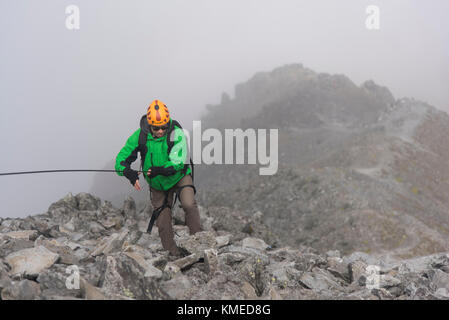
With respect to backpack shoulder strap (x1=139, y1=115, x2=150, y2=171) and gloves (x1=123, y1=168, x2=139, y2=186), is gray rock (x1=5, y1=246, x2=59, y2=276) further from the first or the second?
backpack shoulder strap (x1=139, y1=115, x2=150, y2=171)

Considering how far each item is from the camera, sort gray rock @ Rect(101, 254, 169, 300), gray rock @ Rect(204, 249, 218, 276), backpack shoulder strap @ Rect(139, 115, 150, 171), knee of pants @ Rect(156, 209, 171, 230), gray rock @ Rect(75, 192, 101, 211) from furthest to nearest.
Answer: gray rock @ Rect(75, 192, 101, 211)
knee of pants @ Rect(156, 209, 171, 230)
backpack shoulder strap @ Rect(139, 115, 150, 171)
gray rock @ Rect(204, 249, 218, 276)
gray rock @ Rect(101, 254, 169, 300)

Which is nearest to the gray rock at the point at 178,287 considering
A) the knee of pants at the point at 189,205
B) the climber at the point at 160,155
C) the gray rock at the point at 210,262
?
the gray rock at the point at 210,262

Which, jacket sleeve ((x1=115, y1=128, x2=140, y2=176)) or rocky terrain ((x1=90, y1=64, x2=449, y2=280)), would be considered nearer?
jacket sleeve ((x1=115, y1=128, x2=140, y2=176))

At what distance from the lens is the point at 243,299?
21.2 ft

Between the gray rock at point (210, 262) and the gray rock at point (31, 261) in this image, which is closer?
the gray rock at point (31, 261)

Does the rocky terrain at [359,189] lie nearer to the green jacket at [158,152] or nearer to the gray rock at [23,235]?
the green jacket at [158,152]

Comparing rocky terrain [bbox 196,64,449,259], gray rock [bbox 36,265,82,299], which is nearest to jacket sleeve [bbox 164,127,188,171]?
gray rock [bbox 36,265,82,299]

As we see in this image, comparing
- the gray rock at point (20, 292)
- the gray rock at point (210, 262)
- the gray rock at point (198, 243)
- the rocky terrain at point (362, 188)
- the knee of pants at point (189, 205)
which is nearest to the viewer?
the gray rock at point (20, 292)

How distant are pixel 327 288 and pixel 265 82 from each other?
449 ft

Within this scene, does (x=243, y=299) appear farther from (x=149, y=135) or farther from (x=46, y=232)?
(x=46, y=232)

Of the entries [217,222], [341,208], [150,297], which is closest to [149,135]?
[150,297]

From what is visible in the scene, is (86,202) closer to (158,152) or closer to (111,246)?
(111,246)

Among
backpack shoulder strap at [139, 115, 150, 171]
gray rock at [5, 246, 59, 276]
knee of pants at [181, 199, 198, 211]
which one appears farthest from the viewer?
knee of pants at [181, 199, 198, 211]

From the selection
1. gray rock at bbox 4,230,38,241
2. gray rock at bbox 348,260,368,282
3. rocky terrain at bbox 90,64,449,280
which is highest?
gray rock at bbox 4,230,38,241
